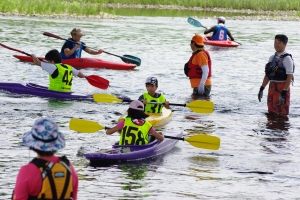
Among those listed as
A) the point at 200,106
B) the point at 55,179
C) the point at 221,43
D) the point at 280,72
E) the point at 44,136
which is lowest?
the point at 221,43

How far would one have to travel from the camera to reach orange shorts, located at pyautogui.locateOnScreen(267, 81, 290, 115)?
10.9 meters

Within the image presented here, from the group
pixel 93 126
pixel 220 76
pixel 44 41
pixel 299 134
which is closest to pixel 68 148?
pixel 93 126

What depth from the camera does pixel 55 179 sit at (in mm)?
4383

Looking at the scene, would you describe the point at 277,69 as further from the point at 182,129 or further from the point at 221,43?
the point at 221,43

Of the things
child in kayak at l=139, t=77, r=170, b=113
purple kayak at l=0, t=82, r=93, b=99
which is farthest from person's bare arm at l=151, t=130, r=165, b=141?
purple kayak at l=0, t=82, r=93, b=99

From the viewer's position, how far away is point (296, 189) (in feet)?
24.9

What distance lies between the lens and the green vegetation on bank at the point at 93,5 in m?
34.1

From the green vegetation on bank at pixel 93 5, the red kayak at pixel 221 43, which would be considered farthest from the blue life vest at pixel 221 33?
the green vegetation on bank at pixel 93 5

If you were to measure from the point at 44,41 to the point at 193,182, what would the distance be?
17.2 m

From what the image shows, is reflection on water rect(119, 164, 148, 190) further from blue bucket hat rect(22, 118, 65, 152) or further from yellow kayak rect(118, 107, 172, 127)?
blue bucket hat rect(22, 118, 65, 152)

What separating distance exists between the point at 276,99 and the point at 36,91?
4.42 metres

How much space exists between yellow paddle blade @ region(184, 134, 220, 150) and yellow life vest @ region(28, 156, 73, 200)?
172 inches

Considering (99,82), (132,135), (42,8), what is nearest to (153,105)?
(132,135)

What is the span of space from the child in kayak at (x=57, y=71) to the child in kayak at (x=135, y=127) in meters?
4.05
